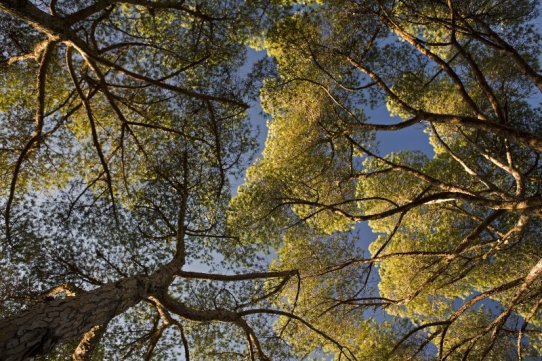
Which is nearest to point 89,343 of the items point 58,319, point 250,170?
point 58,319

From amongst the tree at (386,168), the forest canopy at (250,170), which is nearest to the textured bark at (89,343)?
the forest canopy at (250,170)

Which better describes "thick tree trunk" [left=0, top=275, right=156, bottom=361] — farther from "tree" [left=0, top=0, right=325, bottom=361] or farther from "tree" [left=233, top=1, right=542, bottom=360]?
"tree" [left=233, top=1, right=542, bottom=360]

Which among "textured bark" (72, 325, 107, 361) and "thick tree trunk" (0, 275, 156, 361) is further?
"textured bark" (72, 325, 107, 361)

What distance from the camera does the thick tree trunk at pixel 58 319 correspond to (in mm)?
3107

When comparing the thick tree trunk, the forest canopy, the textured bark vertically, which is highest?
the forest canopy

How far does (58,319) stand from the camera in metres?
3.59

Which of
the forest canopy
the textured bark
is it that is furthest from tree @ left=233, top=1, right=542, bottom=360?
the textured bark

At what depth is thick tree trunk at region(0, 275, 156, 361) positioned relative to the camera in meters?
3.11

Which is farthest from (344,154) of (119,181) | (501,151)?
(119,181)

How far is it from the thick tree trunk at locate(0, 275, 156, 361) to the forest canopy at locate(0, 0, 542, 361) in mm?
130

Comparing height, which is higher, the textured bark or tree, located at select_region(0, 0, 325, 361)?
tree, located at select_region(0, 0, 325, 361)

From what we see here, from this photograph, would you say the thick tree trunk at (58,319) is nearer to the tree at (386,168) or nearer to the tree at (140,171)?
the tree at (140,171)

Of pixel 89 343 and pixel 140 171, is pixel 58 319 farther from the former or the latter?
pixel 140 171

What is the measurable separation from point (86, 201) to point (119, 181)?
3.98 ft
